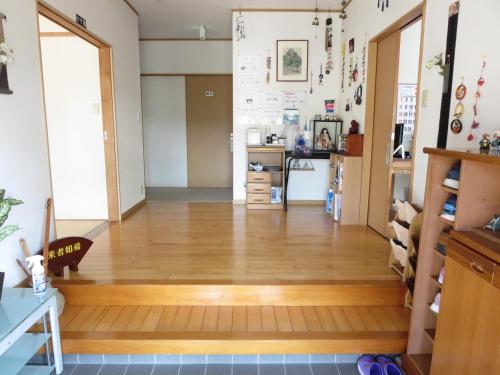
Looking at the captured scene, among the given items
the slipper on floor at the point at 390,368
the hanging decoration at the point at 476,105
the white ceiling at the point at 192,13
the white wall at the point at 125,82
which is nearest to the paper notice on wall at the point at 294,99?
the white ceiling at the point at 192,13

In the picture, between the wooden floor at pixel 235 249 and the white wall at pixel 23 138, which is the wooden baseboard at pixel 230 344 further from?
the white wall at pixel 23 138

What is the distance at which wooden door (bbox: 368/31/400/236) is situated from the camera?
3.26 metres

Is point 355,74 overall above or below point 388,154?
above

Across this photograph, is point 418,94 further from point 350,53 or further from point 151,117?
point 151,117

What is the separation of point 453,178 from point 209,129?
16.3ft

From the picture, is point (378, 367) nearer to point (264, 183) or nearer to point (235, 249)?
point (235, 249)

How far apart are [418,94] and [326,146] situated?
2115 mm

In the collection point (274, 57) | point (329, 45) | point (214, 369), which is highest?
point (329, 45)

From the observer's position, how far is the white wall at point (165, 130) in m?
6.11

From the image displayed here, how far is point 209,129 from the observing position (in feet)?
20.4

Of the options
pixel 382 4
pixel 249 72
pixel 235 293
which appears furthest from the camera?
pixel 249 72

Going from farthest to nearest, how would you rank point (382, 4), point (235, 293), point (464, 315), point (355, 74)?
1. point (355, 74)
2. point (382, 4)
3. point (235, 293)
4. point (464, 315)

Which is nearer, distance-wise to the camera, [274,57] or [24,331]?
[24,331]

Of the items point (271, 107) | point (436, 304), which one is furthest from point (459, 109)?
point (271, 107)
